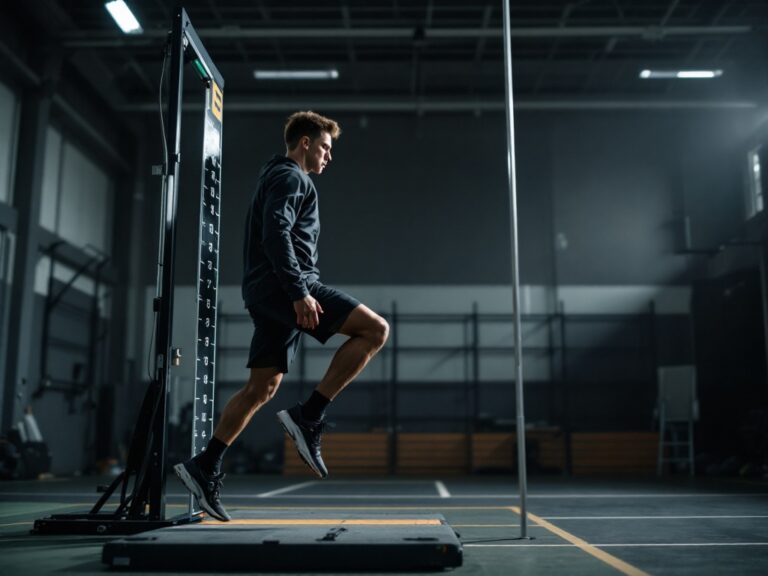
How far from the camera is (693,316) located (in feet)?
33.0

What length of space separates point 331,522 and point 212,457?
1.67 feet

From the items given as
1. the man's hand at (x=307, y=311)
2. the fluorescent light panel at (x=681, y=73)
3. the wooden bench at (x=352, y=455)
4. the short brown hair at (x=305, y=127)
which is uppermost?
the fluorescent light panel at (x=681, y=73)

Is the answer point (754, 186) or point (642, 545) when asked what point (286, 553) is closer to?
point (642, 545)

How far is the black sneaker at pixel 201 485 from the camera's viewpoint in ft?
9.06

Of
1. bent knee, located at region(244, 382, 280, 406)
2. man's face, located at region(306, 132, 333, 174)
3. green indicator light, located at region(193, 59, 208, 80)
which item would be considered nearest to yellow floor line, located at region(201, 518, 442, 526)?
bent knee, located at region(244, 382, 280, 406)

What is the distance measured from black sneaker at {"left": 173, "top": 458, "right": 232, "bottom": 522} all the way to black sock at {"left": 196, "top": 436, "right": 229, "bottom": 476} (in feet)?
0.05

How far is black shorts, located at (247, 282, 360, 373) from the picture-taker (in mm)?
2791

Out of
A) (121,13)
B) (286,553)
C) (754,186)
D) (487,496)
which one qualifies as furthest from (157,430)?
(754,186)

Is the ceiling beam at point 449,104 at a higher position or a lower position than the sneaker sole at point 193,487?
higher

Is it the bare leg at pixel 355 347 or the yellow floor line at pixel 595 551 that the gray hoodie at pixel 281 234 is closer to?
the bare leg at pixel 355 347

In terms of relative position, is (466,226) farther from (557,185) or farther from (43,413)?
(43,413)

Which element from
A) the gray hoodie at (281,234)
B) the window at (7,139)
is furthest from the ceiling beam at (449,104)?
the gray hoodie at (281,234)

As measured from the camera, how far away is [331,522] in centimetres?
283

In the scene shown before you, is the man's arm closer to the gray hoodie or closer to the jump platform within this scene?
the gray hoodie
